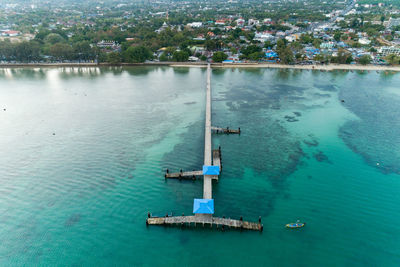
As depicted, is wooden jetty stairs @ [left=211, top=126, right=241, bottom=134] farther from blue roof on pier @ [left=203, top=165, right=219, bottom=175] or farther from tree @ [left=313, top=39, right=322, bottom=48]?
tree @ [left=313, top=39, right=322, bottom=48]

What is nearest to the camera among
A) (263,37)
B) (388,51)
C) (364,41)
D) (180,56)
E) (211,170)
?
(211,170)

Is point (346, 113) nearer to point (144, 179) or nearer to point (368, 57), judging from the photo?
point (144, 179)

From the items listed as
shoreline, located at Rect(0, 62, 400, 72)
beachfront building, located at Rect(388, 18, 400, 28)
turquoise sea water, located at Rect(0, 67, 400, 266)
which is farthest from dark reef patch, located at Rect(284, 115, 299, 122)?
beachfront building, located at Rect(388, 18, 400, 28)

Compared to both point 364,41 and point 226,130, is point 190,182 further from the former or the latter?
point 364,41

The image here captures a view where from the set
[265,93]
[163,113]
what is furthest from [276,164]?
[265,93]

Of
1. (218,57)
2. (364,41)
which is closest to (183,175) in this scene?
(218,57)

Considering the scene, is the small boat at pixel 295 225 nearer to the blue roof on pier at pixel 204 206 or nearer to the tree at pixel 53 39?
the blue roof on pier at pixel 204 206

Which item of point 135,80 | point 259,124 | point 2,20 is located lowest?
point 259,124
